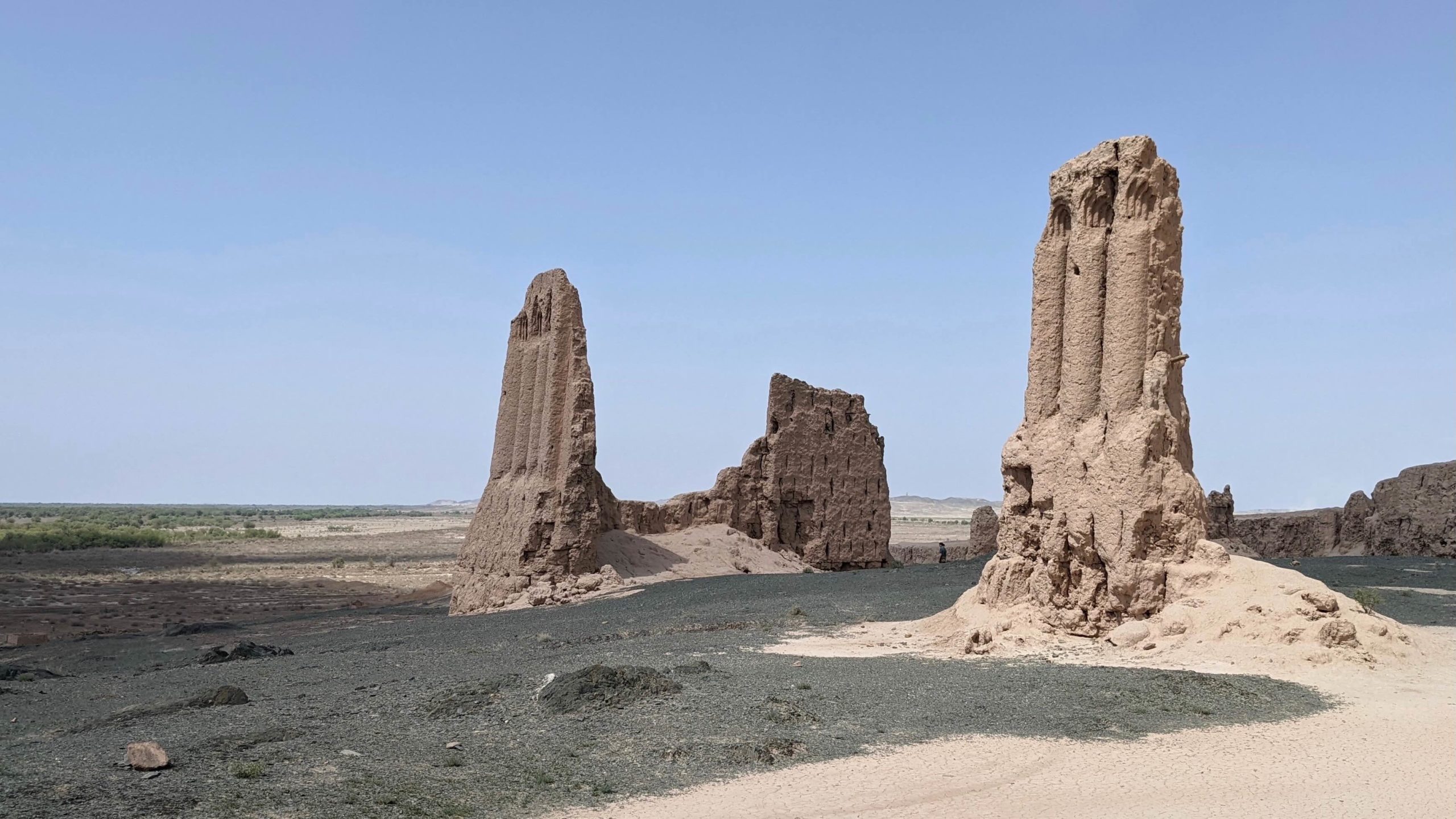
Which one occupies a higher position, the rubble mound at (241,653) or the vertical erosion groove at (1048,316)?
the vertical erosion groove at (1048,316)

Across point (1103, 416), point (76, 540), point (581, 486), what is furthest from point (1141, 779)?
point (76, 540)

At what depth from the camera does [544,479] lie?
21.8m

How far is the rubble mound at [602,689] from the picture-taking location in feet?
31.2

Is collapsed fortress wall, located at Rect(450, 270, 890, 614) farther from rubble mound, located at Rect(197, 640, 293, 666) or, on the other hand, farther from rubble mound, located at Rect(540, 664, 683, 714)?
rubble mound, located at Rect(540, 664, 683, 714)

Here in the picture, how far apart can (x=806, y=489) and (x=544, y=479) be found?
29.9ft

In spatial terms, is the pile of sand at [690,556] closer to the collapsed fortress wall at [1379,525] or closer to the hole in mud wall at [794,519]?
the hole in mud wall at [794,519]

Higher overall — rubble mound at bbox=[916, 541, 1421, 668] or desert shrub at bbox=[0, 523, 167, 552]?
rubble mound at bbox=[916, 541, 1421, 668]

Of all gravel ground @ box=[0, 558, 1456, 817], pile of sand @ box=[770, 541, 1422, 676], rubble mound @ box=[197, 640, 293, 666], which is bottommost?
rubble mound @ box=[197, 640, 293, 666]

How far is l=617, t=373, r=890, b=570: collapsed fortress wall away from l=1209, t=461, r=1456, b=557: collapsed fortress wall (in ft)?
31.5

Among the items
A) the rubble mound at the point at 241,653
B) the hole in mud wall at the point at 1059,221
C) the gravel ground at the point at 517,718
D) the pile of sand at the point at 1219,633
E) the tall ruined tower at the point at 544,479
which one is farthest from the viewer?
the tall ruined tower at the point at 544,479

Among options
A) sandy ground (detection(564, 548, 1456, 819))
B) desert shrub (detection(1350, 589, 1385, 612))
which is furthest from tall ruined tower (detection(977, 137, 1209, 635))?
sandy ground (detection(564, 548, 1456, 819))

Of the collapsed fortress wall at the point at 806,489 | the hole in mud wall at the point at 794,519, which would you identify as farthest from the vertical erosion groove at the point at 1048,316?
the hole in mud wall at the point at 794,519

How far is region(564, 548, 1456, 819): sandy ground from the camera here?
22.4ft

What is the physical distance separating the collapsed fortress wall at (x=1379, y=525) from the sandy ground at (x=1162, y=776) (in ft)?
69.2
